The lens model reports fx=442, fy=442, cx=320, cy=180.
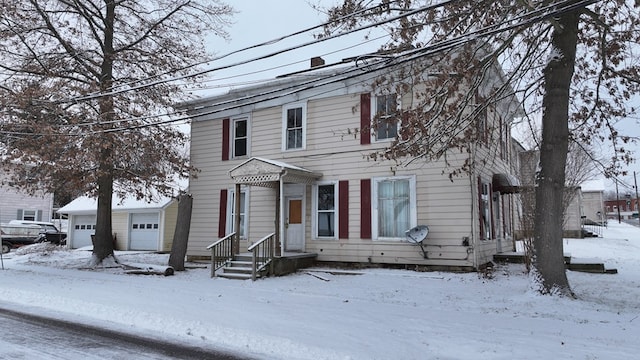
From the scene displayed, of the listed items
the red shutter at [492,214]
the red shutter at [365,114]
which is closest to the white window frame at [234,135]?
the red shutter at [365,114]

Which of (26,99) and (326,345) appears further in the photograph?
(26,99)

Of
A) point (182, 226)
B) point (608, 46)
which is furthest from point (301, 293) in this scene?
point (608, 46)

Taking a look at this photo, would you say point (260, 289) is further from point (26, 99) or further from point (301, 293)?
point (26, 99)

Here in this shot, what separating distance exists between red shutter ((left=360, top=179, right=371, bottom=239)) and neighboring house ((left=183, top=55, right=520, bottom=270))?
3 cm

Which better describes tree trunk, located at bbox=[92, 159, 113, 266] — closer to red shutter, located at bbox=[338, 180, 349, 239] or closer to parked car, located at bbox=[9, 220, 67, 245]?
red shutter, located at bbox=[338, 180, 349, 239]

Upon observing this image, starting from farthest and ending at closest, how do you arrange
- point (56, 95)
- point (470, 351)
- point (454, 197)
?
point (56, 95) < point (454, 197) < point (470, 351)

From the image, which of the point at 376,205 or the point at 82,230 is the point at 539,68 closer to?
the point at 376,205

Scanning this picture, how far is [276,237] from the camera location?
14.0 metres

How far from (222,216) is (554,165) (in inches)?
453

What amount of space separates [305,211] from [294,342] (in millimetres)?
8937

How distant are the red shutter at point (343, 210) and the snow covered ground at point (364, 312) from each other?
1728 millimetres

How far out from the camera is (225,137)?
1691 cm

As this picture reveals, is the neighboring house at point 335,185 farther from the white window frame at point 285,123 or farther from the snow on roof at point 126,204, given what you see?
the snow on roof at point 126,204

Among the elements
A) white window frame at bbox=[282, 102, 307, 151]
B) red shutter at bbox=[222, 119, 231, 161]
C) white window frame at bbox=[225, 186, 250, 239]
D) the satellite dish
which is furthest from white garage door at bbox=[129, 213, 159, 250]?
the satellite dish
